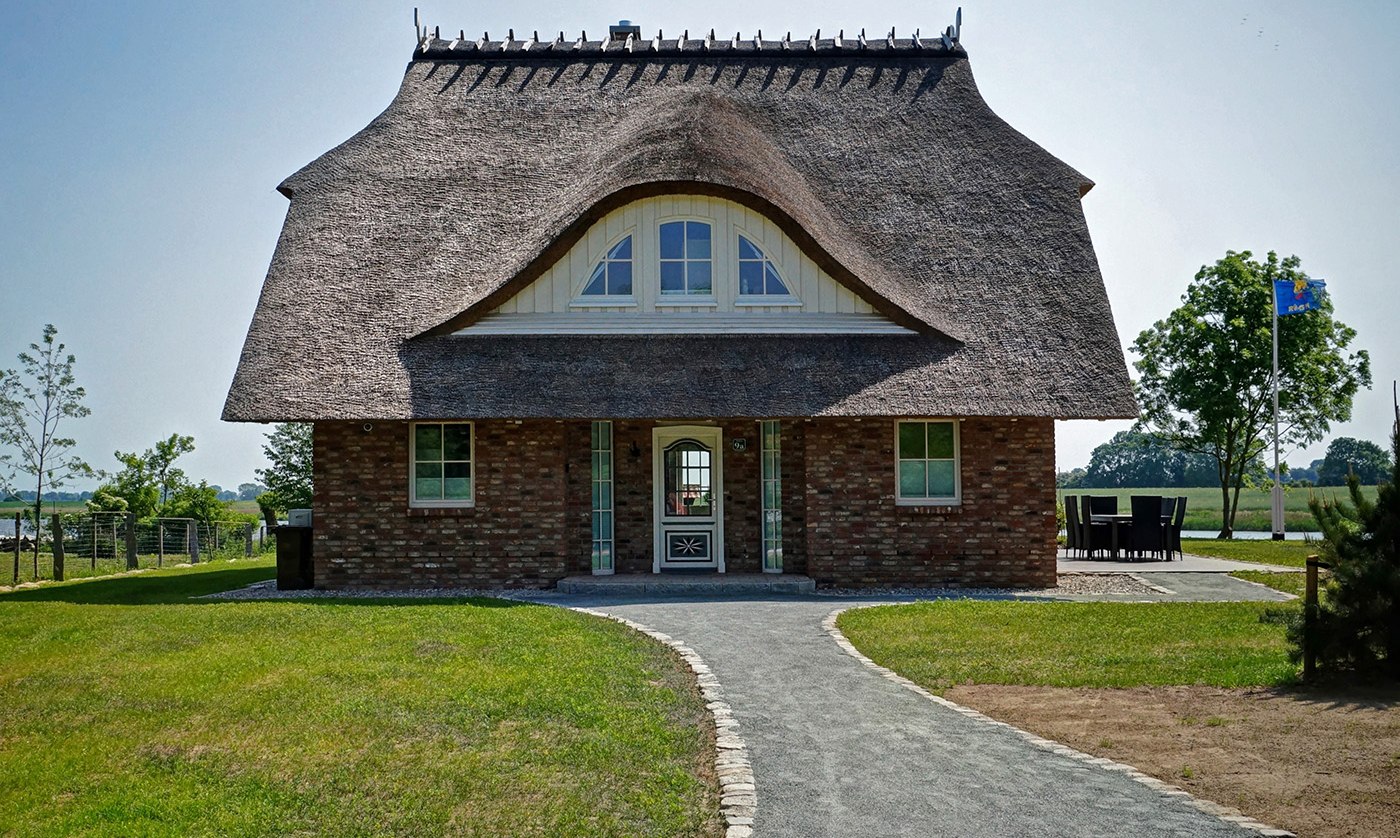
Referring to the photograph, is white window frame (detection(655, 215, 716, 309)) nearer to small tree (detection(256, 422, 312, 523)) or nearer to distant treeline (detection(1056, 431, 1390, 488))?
small tree (detection(256, 422, 312, 523))

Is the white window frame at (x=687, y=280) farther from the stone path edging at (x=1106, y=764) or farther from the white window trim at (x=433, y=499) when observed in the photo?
the stone path edging at (x=1106, y=764)

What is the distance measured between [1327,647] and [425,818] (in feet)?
23.8

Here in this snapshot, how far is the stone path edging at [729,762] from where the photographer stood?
6266 millimetres

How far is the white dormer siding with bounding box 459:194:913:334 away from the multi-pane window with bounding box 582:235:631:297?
0.15 ft

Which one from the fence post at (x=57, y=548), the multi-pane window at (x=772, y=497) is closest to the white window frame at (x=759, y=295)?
the multi-pane window at (x=772, y=497)

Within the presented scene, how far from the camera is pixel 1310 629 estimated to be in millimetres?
9664

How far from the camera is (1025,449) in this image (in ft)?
58.6

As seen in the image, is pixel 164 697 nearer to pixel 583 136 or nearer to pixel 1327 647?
pixel 1327 647

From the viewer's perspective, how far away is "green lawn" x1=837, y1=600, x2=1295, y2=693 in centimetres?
1006

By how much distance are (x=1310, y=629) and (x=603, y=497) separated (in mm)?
10977

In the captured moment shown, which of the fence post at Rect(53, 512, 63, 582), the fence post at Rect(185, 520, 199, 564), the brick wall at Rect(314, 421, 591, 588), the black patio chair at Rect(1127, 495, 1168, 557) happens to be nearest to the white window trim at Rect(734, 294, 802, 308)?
the brick wall at Rect(314, 421, 591, 588)

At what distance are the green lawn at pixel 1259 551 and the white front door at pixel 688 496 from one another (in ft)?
34.4

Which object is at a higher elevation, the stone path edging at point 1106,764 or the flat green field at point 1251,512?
the flat green field at point 1251,512

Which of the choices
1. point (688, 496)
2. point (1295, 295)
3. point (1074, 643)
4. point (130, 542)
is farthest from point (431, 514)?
point (1295, 295)
